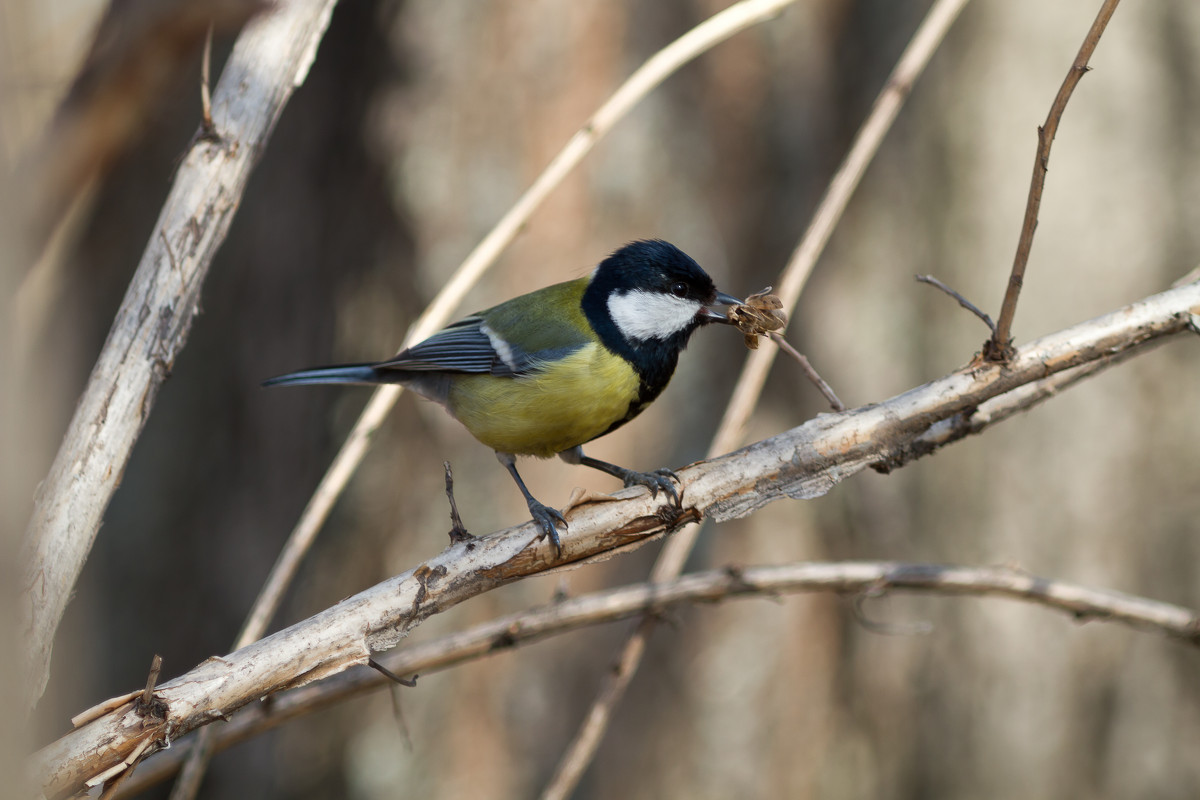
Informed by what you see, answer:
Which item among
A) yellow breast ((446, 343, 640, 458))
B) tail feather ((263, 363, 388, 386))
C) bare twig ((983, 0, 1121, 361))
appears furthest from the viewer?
tail feather ((263, 363, 388, 386))

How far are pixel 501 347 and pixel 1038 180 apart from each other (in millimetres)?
1415

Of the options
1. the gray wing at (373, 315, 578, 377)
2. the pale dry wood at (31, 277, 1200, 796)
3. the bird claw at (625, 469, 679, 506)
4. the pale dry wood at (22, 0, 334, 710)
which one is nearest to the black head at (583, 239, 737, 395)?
the gray wing at (373, 315, 578, 377)

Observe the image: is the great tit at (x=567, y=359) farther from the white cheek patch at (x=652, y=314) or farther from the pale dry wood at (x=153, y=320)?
the pale dry wood at (x=153, y=320)

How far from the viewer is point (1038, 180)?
53.0 inches

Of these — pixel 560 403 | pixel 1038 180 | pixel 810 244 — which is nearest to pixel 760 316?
pixel 810 244

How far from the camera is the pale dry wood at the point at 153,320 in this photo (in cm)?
133

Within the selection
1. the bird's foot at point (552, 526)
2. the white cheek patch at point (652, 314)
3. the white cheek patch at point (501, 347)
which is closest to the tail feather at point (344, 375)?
the white cheek patch at point (501, 347)

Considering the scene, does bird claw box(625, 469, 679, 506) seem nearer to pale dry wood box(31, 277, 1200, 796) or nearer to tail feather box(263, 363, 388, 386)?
pale dry wood box(31, 277, 1200, 796)

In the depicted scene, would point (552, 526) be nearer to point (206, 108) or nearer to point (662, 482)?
point (662, 482)

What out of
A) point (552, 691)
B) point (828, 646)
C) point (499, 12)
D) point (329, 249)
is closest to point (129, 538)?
point (329, 249)

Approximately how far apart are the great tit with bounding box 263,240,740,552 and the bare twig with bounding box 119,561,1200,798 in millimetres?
281

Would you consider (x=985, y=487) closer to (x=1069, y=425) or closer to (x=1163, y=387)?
(x=1069, y=425)

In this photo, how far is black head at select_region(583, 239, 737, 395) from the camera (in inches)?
87.0

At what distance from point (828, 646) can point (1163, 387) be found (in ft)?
4.68
